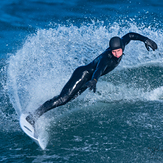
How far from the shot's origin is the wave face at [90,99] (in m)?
3.80

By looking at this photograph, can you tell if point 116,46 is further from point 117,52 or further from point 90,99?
point 90,99

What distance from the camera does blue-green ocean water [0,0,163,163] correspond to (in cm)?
381

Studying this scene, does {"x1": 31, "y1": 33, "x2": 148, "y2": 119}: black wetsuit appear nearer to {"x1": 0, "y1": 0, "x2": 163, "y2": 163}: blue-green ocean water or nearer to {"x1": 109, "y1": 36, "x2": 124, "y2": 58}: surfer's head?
{"x1": 109, "y1": 36, "x2": 124, "y2": 58}: surfer's head

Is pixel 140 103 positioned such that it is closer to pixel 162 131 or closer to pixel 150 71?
pixel 162 131

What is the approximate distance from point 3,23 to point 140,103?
849 centimetres

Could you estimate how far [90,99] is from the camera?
5.73m

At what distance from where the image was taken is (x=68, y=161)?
359 centimetres

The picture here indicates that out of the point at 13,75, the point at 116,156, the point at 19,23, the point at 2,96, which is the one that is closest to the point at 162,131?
the point at 116,156

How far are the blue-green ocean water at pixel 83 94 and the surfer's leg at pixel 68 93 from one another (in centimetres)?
38

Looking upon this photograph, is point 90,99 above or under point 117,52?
under

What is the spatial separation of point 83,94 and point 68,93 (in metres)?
1.48

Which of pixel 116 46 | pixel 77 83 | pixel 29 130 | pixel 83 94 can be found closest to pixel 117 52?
pixel 116 46

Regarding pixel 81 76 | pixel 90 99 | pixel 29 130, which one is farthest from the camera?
pixel 90 99

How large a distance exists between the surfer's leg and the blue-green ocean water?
15.0 inches
